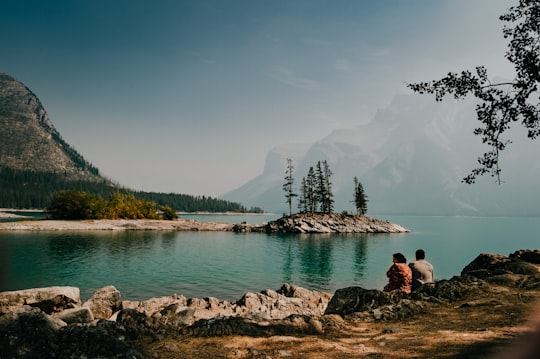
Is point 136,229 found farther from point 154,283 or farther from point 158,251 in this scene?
point 154,283

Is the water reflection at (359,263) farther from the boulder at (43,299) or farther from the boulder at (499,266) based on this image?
the boulder at (43,299)

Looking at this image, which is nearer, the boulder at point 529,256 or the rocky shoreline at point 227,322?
the rocky shoreline at point 227,322

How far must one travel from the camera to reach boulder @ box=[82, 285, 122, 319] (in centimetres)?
1938

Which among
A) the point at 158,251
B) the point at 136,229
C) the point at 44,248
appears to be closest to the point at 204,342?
the point at 158,251

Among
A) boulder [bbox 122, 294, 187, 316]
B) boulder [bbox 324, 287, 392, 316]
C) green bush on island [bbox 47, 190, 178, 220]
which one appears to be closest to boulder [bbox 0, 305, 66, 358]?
boulder [bbox 324, 287, 392, 316]

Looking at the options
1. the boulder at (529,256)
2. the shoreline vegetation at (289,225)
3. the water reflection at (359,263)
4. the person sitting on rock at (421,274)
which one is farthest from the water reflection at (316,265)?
the shoreline vegetation at (289,225)

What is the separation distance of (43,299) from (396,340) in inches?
708

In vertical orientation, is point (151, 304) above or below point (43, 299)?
below

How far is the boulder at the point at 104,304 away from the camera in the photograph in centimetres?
1938

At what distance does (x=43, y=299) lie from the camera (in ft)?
59.3

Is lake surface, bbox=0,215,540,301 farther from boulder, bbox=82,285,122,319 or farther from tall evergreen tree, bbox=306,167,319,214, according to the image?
tall evergreen tree, bbox=306,167,319,214

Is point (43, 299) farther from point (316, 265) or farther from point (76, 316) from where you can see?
point (316, 265)

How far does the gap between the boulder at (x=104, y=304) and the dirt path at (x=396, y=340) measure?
1255 cm

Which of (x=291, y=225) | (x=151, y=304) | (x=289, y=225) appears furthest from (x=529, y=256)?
(x=289, y=225)
